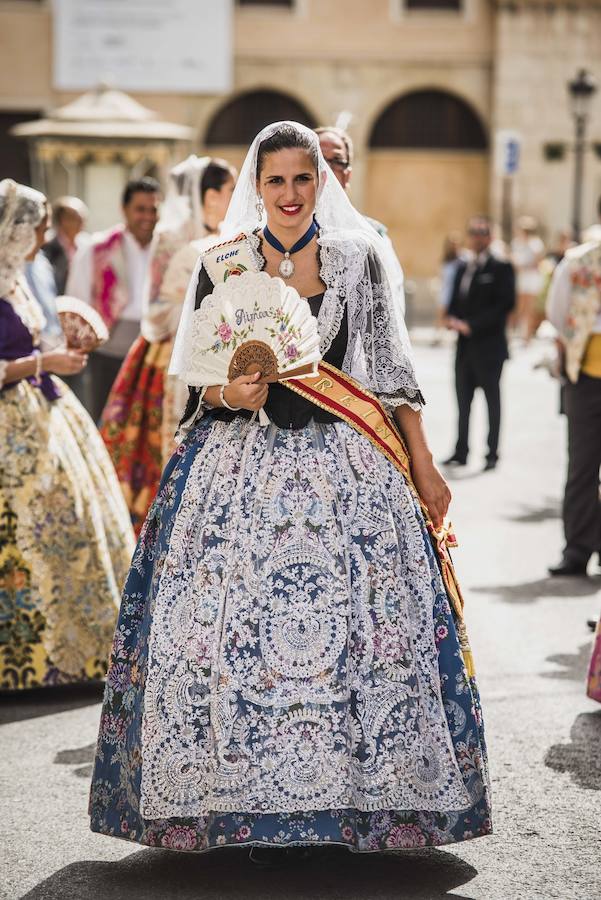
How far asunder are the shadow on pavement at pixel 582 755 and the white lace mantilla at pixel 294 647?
3.57 feet

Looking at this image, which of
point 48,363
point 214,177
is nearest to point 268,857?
point 48,363

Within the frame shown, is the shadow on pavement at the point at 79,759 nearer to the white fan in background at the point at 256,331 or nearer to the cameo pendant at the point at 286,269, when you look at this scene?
the white fan in background at the point at 256,331

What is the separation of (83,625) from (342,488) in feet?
7.65

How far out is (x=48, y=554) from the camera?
6418 millimetres

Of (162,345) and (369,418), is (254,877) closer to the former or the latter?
(369,418)

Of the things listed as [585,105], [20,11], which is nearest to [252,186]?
[585,105]

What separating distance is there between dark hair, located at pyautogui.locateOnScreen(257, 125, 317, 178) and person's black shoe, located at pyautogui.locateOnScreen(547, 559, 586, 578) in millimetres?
4670

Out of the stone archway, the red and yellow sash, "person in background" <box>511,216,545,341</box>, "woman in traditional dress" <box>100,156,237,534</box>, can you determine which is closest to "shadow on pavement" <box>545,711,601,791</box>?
the red and yellow sash

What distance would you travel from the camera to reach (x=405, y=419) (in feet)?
15.2

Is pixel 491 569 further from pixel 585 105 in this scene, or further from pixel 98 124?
pixel 585 105

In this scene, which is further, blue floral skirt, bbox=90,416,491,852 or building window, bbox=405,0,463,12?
building window, bbox=405,0,463,12

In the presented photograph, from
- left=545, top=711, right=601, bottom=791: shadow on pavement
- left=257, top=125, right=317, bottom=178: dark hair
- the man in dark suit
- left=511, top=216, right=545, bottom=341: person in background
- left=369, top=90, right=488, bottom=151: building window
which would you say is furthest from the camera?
left=369, top=90, right=488, bottom=151: building window

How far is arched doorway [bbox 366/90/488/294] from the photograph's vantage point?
37062 millimetres

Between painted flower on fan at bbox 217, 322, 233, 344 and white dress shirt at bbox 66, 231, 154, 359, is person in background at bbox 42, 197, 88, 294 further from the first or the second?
painted flower on fan at bbox 217, 322, 233, 344
